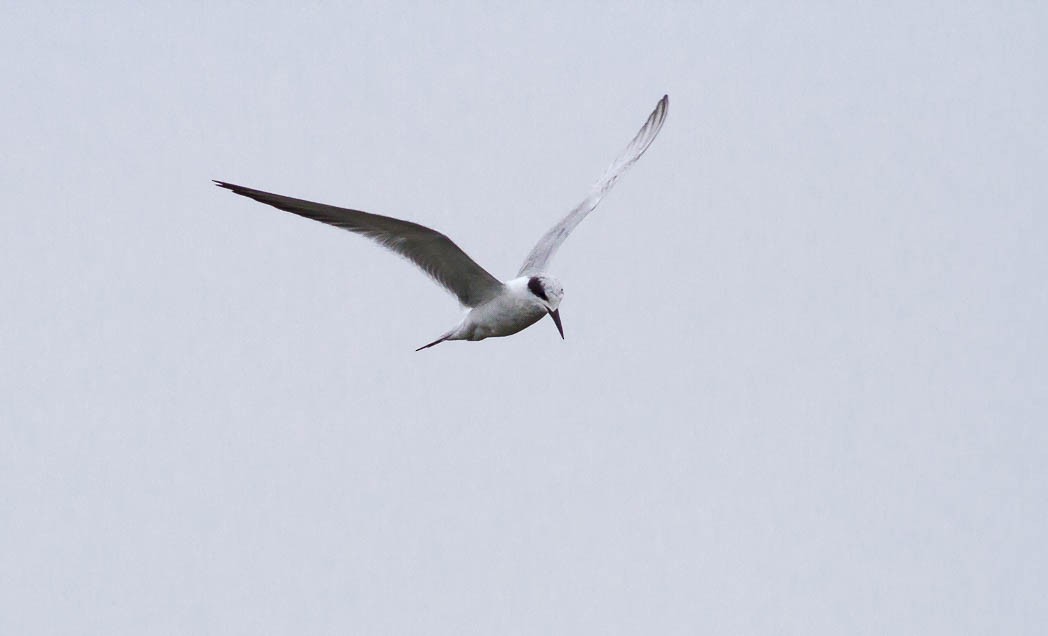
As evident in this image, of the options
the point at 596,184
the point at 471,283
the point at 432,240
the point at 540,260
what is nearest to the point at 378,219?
the point at 432,240

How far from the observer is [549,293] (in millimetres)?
12078

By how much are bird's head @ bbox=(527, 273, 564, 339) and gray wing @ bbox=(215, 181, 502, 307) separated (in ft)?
1.35

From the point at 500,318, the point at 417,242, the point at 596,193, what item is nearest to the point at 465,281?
the point at 500,318

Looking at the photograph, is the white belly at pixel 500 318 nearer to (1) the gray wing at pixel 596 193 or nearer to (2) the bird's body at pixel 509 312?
(2) the bird's body at pixel 509 312

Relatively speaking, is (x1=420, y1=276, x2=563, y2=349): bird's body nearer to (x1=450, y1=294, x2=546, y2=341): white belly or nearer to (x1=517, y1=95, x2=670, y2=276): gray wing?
(x1=450, y1=294, x2=546, y2=341): white belly

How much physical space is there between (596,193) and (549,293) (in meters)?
3.25

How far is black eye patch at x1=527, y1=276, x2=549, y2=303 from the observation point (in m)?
12.1

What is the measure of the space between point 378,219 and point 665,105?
212 inches

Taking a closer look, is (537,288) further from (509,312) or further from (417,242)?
(417,242)

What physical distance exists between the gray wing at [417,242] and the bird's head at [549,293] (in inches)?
16.2

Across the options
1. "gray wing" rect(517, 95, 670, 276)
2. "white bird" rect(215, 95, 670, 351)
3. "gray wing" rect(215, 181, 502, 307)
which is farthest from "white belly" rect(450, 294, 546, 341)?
"gray wing" rect(517, 95, 670, 276)

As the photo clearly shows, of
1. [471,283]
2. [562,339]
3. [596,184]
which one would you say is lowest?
[562,339]

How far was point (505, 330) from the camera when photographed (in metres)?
12.6

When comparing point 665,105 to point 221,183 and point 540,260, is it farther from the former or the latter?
point 221,183
